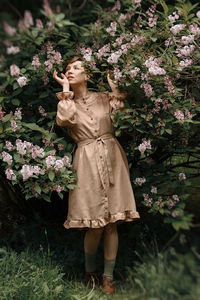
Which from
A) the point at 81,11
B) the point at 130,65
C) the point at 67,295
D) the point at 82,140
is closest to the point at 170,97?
the point at 130,65

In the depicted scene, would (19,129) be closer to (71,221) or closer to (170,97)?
(71,221)

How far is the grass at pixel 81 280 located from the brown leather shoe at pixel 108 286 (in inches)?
1.7

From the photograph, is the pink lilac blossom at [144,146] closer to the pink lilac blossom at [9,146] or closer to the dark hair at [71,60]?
the dark hair at [71,60]

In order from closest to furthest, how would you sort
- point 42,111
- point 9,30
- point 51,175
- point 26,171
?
point 9,30
point 26,171
point 51,175
point 42,111

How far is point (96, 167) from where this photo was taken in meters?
3.61

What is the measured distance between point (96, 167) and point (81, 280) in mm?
1096

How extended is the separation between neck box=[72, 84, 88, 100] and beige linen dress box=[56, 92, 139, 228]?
4cm

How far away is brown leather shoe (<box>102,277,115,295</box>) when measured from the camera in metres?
3.68

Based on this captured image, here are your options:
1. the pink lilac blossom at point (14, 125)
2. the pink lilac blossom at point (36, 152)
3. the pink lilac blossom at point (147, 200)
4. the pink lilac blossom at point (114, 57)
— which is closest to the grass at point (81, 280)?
the pink lilac blossom at point (147, 200)

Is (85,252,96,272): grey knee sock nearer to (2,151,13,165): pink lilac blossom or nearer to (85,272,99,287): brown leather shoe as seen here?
(85,272,99,287): brown leather shoe

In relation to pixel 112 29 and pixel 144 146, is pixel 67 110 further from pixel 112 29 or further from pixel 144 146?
pixel 112 29

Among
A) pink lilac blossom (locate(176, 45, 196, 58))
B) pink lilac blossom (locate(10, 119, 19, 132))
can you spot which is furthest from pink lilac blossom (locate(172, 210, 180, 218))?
pink lilac blossom (locate(10, 119, 19, 132))

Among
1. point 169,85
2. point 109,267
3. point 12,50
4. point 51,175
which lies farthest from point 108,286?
point 12,50

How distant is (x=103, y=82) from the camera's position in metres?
4.05
